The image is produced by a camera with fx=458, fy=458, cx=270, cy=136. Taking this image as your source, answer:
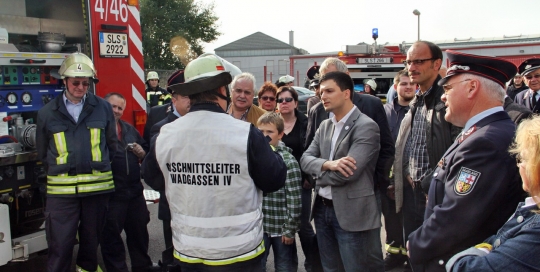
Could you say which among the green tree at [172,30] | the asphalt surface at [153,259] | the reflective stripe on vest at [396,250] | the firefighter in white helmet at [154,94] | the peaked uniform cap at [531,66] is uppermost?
the green tree at [172,30]

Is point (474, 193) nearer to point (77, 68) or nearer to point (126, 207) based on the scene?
point (77, 68)

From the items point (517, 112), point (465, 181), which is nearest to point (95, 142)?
point (465, 181)

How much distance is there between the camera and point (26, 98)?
167 inches

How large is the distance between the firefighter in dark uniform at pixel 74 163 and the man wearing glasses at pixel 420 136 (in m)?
2.49

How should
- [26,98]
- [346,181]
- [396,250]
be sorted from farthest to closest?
[396,250]
[26,98]
[346,181]

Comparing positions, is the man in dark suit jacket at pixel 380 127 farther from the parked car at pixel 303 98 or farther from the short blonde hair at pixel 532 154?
the parked car at pixel 303 98

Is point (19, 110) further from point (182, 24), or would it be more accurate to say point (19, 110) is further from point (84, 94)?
point (182, 24)

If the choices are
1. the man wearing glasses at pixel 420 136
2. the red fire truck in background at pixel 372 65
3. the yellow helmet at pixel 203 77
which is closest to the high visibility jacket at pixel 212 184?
the yellow helmet at pixel 203 77

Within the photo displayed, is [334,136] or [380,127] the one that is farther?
[380,127]

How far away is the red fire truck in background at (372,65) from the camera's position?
38.7 ft

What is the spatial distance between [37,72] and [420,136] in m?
3.48

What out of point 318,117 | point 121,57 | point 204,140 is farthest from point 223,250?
point 121,57

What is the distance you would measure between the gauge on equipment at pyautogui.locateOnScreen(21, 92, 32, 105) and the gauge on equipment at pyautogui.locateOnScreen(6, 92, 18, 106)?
6 centimetres

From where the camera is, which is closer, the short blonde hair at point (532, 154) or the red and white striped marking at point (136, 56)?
the short blonde hair at point (532, 154)
